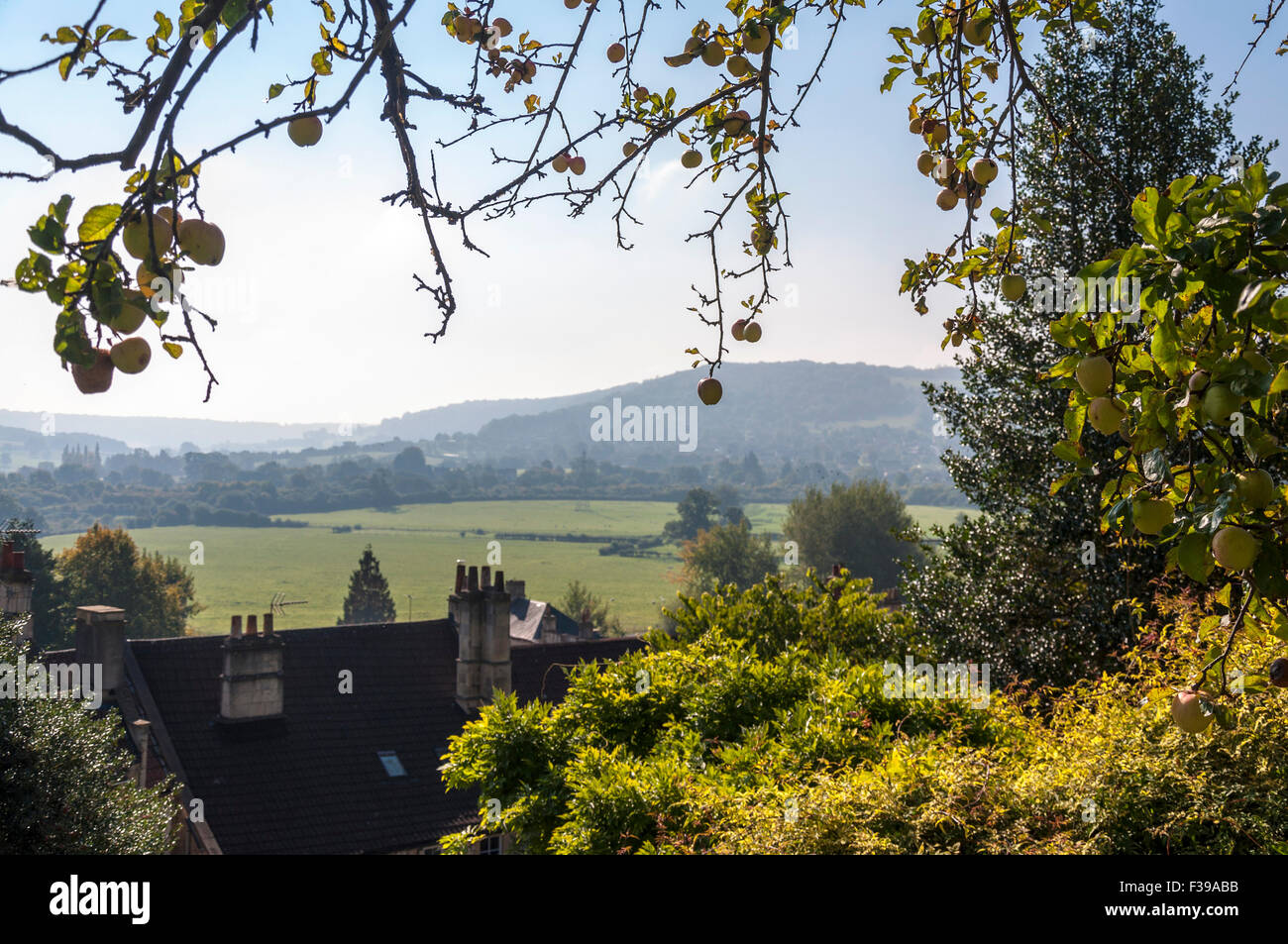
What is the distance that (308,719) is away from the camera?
51.7 feet

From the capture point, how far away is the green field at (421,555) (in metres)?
79.8

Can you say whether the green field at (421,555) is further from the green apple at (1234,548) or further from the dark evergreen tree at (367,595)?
the green apple at (1234,548)

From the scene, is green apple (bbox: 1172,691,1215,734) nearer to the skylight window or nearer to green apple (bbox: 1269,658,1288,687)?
green apple (bbox: 1269,658,1288,687)

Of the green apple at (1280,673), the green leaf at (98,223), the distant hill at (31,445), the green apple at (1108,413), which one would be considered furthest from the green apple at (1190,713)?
the distant hill at (31,445)

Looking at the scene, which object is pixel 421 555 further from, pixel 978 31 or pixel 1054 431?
pixel 978 31

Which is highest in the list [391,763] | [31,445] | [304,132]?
[31,445]

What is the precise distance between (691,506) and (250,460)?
285 feet

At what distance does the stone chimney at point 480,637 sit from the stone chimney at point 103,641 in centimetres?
522

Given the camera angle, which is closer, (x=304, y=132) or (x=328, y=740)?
(x=304, y=132)

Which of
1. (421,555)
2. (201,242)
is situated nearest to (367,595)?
(421,555)

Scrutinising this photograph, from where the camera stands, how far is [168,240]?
4.93 feet

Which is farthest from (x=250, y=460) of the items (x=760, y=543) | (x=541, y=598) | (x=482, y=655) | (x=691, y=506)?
(x=482, y=655)

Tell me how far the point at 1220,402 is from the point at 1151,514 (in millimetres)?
261
